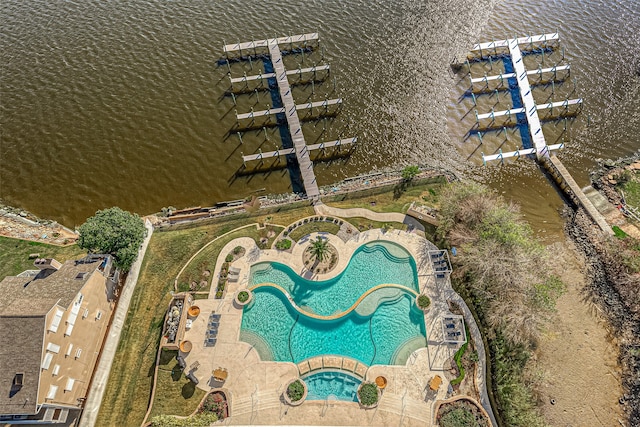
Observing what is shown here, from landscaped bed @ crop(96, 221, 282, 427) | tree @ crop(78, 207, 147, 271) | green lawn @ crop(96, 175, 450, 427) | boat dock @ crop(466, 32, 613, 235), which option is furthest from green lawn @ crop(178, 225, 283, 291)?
boat dock @ crop(466, 32, 613, 235)

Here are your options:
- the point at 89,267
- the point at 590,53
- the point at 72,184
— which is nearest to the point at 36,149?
the point at 72,184

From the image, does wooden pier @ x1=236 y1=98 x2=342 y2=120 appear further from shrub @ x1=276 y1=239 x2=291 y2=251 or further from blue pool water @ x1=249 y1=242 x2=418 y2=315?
blue pool water @ x1=249 y1=242 x2=418 y2=315

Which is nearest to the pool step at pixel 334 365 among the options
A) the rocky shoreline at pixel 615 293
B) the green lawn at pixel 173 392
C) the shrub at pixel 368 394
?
the shrub at pixel 368 394

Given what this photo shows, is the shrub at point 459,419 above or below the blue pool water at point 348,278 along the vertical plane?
below

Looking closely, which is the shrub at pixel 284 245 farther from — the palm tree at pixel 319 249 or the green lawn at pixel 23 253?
the green lawn at pixel 23 253

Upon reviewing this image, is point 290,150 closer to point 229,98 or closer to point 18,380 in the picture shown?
point 229,98

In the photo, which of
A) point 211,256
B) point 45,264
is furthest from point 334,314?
point 45,264
